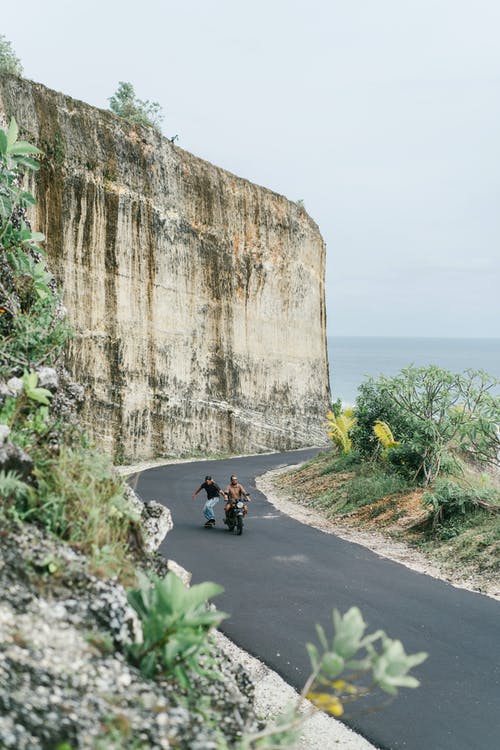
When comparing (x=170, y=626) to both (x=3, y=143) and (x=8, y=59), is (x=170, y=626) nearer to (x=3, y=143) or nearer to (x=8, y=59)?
(x=3, y=143)

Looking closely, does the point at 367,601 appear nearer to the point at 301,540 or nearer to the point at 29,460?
the point at 301,540

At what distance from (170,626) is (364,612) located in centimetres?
594

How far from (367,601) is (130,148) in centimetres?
2130

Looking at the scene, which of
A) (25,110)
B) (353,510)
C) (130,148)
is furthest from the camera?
(130,148)

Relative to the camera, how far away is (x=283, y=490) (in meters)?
20.3

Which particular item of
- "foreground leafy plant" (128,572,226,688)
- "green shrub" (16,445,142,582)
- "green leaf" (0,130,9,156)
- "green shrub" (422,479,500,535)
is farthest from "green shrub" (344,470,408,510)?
"foreground leafy plant" (128,572,226,688)

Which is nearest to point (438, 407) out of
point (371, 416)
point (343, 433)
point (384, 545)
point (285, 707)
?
point (371, 416)

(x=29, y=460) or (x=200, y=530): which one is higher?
(x=29, y=460)

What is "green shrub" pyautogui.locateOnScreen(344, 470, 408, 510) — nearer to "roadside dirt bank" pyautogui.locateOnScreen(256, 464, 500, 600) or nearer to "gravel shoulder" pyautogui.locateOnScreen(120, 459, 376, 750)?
"roadside dirt bank" pyautogui.locateOnScreen(256, 464, 500, 600)

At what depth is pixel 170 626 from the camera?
11.4ft

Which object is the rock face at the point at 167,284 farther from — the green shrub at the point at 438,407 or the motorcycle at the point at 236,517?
the green shrub at the point at 438,407

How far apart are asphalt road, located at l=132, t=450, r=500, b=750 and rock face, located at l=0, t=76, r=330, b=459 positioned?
36.5 ft

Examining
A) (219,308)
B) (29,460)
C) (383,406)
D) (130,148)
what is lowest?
(383,406)

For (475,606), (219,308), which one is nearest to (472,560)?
(475,606)
